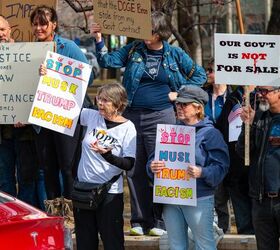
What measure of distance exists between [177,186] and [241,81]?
97 cm

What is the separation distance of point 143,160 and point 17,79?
1.37 metres

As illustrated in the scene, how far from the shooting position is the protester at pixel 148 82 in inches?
309

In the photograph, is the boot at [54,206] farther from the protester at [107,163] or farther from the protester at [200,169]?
the protester at [200,169]

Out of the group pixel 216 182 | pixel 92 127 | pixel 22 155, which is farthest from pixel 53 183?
pixel 216 182

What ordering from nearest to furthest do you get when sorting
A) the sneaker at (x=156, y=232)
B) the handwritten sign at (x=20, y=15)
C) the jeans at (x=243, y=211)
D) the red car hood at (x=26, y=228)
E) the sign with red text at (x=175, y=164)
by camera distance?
1. the red car hood at (x=26, y=228)
2. the sign with red text at (x=175, y=164)
3. the sneaker at (x=156, y=232)
4. the jeans at (x=243, y=211)
5. the handwritten sign at (x=20, y=15)

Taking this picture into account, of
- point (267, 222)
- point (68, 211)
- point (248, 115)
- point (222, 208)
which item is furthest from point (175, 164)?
point (222, 208)

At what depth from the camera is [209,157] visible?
6844 mm

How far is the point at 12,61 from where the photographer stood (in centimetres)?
812

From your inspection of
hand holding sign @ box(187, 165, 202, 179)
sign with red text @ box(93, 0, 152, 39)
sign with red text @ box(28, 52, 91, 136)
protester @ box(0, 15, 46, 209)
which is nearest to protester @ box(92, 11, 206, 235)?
sign with red text @ box(93, 0, 152, 39)

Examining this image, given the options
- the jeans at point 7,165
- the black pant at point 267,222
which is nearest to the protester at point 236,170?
the black pant at point 267,222

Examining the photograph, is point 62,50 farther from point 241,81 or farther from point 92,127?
point 241,81

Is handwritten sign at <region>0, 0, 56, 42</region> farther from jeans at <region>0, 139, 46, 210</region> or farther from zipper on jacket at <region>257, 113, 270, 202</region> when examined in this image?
zipper on jacket at <region>257, 113, 270, 202</region>

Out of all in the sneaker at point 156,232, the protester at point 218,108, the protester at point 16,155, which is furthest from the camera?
the protester at point 218,108

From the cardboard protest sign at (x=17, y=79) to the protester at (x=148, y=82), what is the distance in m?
0.62
